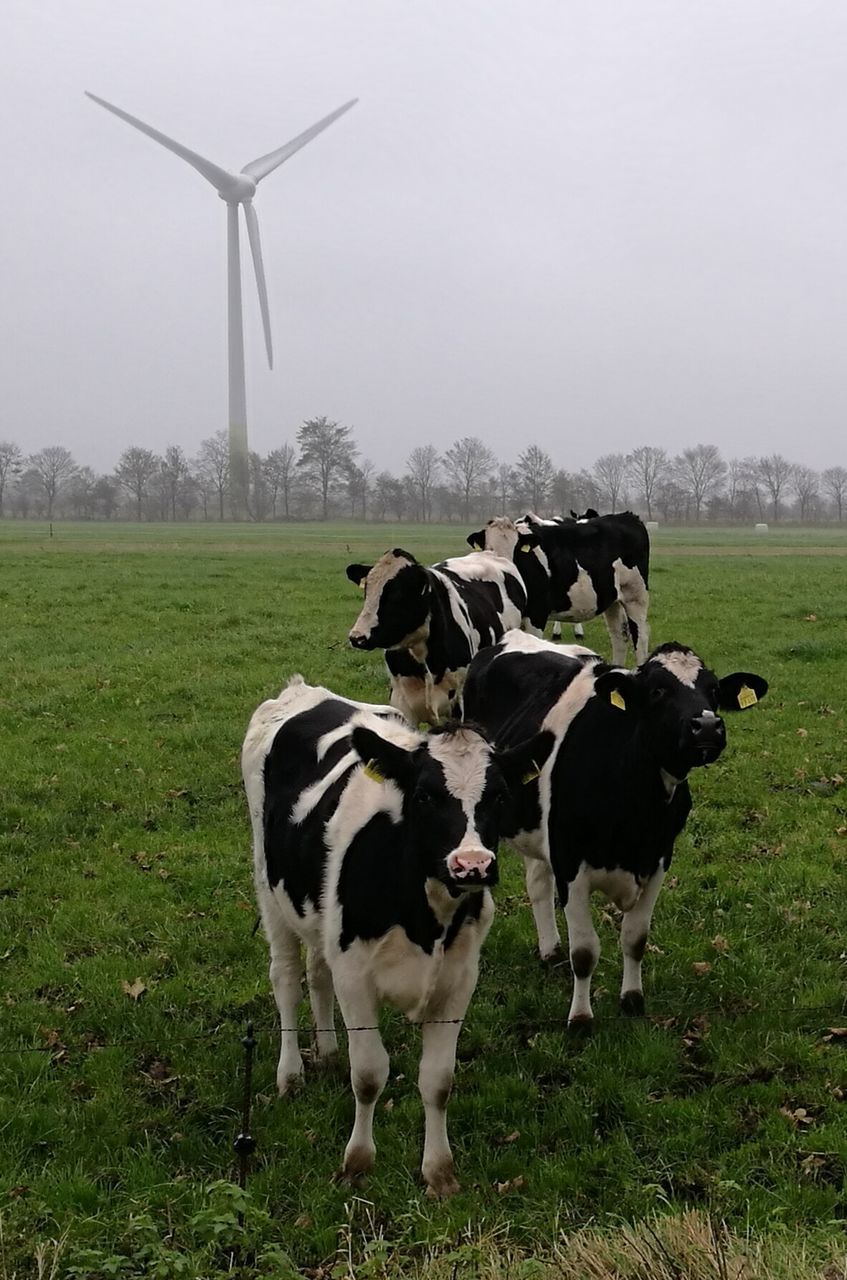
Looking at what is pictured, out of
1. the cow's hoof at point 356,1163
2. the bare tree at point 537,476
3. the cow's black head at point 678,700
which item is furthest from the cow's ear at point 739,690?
the bare tree at point 537,476

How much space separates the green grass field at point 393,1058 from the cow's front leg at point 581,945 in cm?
15

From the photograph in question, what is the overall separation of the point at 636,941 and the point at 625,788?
38.7 inches

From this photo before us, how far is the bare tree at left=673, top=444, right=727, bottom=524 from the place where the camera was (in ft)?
471

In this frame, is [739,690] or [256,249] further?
[256,249]

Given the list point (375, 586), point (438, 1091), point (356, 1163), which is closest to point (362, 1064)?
point (438, 1091)

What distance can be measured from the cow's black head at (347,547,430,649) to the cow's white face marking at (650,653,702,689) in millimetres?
5105

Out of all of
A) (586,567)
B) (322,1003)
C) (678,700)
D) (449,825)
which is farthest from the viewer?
(586,567)

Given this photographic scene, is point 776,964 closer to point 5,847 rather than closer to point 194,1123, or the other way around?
point 194,1123

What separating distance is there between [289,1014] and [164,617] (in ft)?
54.0

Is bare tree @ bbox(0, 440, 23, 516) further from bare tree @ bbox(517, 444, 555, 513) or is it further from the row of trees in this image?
bare tree @ bbox(517, 444, 555, 513)

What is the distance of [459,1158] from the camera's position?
5246 millimetres

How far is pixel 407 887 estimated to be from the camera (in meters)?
4.93

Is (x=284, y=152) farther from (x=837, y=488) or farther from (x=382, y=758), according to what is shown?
(x=837, y=488)

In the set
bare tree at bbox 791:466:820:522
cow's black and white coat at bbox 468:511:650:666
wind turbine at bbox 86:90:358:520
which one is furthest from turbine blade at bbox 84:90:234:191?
bare tree at bbox 791:466:820:522
